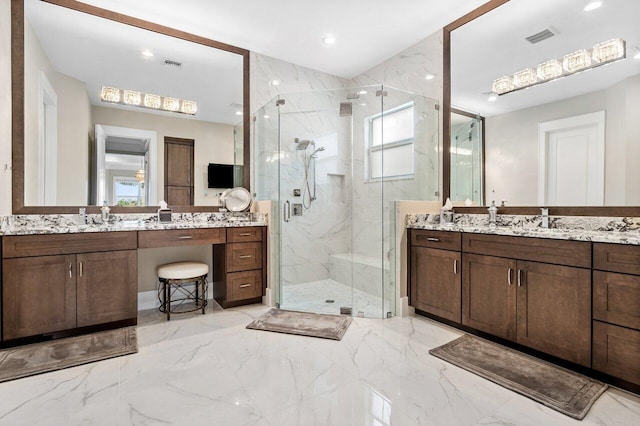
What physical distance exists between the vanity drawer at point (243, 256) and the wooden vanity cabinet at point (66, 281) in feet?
2.62

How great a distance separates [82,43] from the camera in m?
2.73

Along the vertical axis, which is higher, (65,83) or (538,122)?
(65,83)

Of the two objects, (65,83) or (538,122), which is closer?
(538,122)

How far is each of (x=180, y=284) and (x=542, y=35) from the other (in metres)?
3.67

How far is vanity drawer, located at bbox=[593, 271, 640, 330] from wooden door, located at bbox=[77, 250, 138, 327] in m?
3.15

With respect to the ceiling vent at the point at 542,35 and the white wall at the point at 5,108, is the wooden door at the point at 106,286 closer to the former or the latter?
the white wall at the point at 5,108

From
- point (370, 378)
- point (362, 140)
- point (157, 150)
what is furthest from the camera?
point (362, 140)

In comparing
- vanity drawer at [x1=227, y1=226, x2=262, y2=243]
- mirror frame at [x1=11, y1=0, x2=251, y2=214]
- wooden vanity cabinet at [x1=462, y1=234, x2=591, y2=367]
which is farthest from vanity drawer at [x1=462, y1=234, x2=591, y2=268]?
mirror frame at [x1=11, y1=0, x2=251, y2=214]

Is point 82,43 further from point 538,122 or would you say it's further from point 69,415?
point 538,122

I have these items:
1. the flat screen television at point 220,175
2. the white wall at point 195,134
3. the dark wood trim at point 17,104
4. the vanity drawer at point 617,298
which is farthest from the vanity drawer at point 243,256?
the vanity drawer at point 617,298

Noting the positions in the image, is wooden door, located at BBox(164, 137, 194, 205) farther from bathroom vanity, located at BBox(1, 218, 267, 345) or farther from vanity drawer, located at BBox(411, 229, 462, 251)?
vanity drawer, located at BBox(411, 229, 462, 251)

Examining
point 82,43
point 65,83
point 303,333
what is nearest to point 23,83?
A: point 65,83

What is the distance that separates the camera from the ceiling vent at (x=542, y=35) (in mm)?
2311

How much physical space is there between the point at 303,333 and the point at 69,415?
4.69 ft
